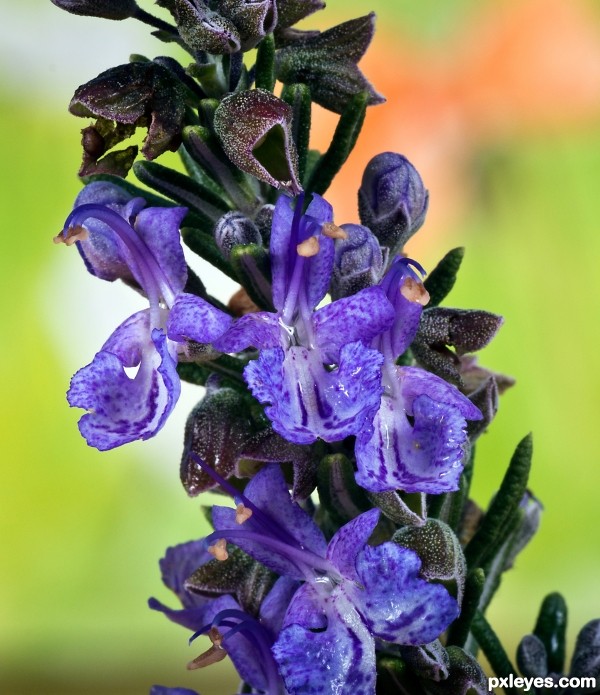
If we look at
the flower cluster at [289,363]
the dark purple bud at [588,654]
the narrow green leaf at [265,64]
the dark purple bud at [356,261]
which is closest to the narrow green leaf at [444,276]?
the flower cluster at [289,363]

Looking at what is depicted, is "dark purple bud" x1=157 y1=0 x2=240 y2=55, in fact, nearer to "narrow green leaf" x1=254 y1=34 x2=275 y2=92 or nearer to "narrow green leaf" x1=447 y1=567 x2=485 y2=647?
"narrow green leaf" x1=254 y1=34 x2=275 y2=92

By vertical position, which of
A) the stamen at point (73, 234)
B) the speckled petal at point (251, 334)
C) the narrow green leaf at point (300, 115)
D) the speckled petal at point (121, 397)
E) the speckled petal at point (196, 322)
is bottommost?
the speckled petal at point (121, 397)

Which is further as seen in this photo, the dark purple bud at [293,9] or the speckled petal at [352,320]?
the dark purple bud at [293,9]

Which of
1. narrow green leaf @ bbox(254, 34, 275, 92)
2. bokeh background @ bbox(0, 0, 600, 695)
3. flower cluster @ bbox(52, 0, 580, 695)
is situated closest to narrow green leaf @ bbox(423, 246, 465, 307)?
flower cluster @ bbox(52, 0, 580, 695)

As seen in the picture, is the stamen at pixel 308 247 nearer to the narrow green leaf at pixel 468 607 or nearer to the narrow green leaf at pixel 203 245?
the narrow green leaf at pixel 203 245

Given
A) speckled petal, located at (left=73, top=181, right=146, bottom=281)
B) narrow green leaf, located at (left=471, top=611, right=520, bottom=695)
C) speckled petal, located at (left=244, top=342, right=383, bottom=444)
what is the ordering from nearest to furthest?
speckled petal, located at (left=244, top=342, right=383, bottom=444) < speckled petal, located at (left=73, top=181, right=146, bottom=281) < narrow green leaf, located at (left=471, top=611, right=520, bottom=695)

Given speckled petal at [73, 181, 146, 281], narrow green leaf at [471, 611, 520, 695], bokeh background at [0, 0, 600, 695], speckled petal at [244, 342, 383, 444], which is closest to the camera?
speckled petal at [244, 342, 383, 444]
